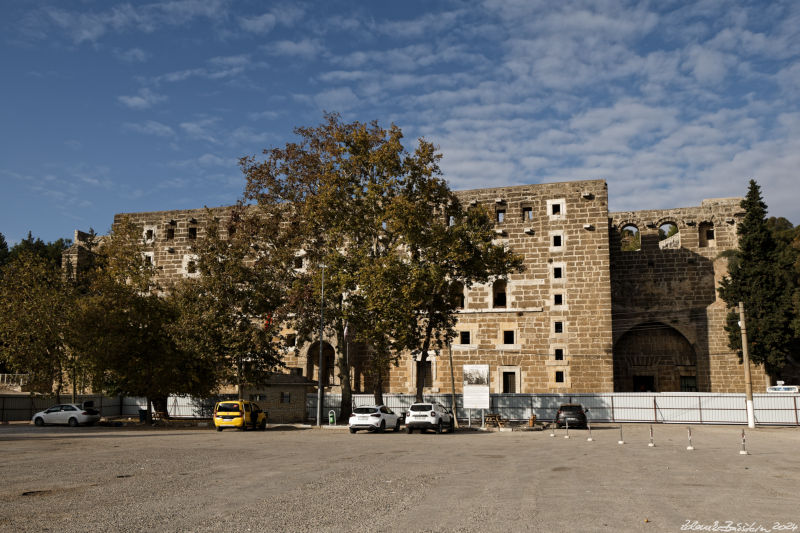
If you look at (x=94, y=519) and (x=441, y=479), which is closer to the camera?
(x=94, y=519)

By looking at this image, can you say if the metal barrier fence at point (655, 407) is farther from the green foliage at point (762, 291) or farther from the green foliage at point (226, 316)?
the green foliage at point (762, 291)

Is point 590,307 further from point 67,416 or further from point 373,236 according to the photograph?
point 67,416

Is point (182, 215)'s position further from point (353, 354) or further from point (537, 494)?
point (537, 494)

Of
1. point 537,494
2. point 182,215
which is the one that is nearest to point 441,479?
point 537,494

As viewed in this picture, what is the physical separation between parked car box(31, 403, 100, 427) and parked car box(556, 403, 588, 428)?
25.0m

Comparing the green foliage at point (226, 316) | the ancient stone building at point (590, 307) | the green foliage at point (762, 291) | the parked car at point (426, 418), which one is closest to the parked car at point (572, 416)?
the parked car at point (426, 418)

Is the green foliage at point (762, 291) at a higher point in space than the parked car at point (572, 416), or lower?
higher

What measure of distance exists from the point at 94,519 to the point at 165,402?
33.8 meters

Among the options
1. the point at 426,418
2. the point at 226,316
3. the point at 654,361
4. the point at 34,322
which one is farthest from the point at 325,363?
the point at 426,418

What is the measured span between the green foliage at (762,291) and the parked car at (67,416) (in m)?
41.0

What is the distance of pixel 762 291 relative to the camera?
149ft

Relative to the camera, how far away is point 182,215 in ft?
193

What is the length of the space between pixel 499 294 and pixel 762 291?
17.8 metres

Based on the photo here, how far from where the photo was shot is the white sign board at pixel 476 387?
3447cm
